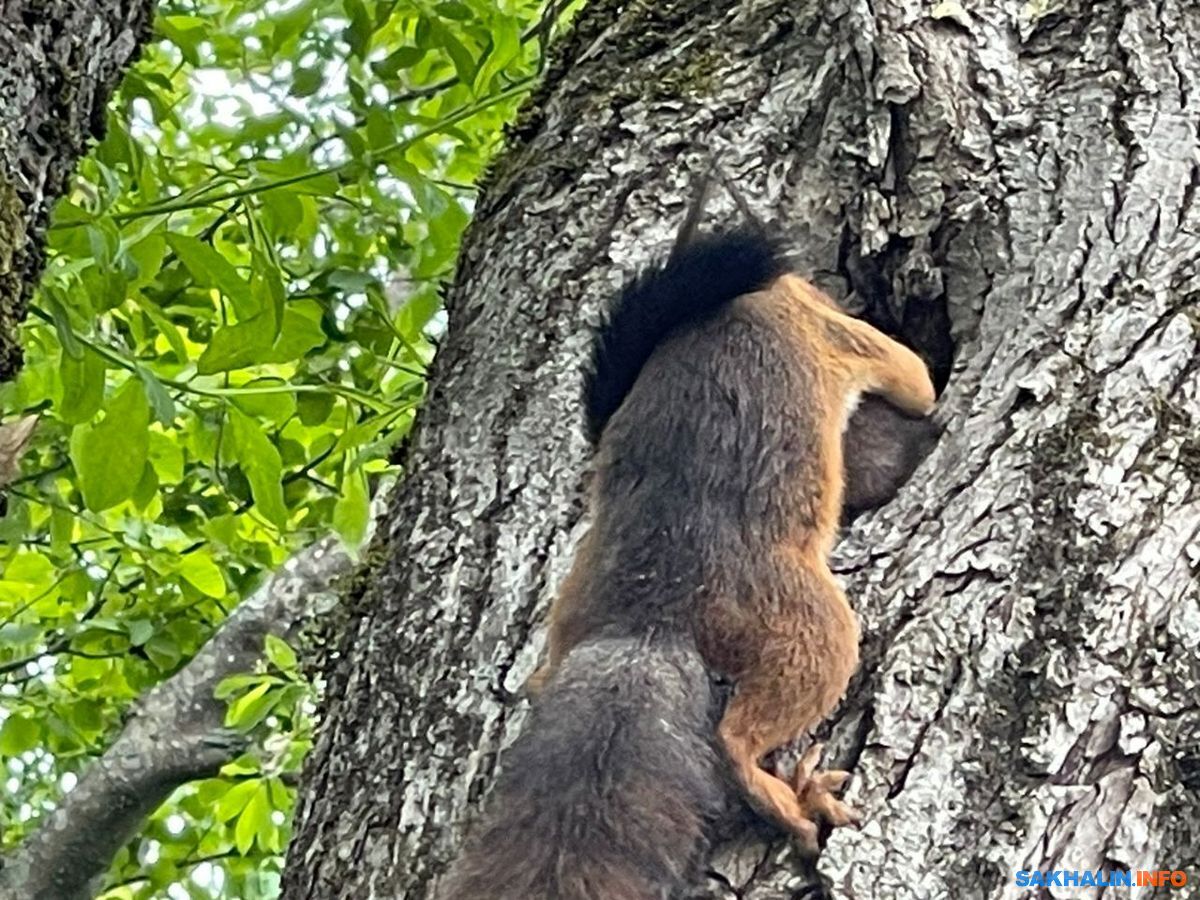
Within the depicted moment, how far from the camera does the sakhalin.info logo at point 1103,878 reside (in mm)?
1741

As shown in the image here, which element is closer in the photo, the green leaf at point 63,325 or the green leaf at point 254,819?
the green leaf at point 63,325

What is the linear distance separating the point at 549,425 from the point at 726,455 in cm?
30

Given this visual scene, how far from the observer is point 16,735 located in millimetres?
4195

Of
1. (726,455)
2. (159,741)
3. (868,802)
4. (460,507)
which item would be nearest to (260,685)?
(159,741)

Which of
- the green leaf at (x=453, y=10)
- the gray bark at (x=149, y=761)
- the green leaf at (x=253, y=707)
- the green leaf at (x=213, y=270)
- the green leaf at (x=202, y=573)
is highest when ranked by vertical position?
the green leaf at (x=453, y=10)

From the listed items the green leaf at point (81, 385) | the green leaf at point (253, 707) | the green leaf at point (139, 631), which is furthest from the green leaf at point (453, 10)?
the green leaf at point (139, 631)

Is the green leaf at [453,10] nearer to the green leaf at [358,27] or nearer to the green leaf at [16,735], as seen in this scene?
the green leaf at [358,27]

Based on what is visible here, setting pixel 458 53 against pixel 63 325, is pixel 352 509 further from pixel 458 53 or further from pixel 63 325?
pixel 63 325

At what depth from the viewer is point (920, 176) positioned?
102 inches

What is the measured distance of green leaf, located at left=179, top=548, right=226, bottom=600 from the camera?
12.7ft

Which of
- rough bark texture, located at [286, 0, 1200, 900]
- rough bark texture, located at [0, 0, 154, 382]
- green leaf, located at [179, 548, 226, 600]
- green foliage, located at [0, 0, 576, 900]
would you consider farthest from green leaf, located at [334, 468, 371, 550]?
rough bark texture, located at [0, 0, 154, 382]

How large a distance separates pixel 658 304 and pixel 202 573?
1.87 metres

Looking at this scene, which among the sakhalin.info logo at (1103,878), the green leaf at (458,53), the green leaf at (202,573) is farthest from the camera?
the green leaf at (202,573)

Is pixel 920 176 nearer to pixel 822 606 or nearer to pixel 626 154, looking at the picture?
pixel 626 154
